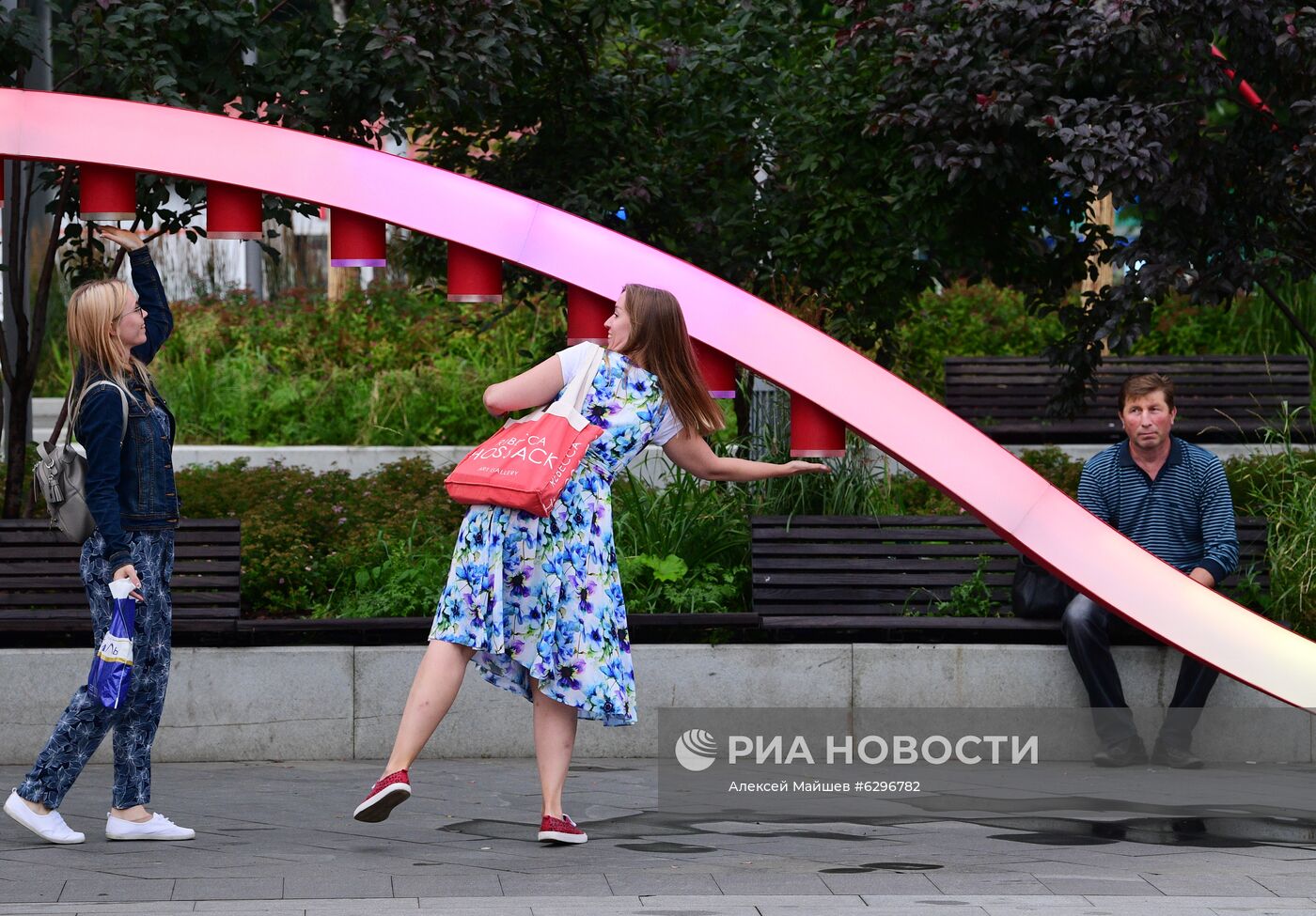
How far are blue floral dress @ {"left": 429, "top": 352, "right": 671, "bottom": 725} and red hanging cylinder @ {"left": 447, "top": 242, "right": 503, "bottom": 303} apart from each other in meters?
1.30

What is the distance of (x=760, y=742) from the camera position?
25.9 feet

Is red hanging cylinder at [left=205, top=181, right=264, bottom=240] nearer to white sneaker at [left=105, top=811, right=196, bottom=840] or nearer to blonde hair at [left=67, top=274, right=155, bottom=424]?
blonde hair at [left=67, top=274, right=155, bottom=424]

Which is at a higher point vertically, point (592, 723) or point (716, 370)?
point (716, 370)

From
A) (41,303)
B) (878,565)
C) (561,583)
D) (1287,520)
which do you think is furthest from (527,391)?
(41,303)

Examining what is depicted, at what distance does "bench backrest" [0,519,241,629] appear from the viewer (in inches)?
316

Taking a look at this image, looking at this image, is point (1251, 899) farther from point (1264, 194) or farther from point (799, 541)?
point (1264, 194)

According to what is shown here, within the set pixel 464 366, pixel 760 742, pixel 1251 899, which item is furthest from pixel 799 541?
pixel 464 366

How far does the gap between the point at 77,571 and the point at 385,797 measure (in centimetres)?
312

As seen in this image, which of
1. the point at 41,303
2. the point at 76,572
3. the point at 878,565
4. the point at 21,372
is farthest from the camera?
the point at 41,303

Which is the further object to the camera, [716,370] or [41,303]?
[41,303]

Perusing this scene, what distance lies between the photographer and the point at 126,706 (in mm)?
5941

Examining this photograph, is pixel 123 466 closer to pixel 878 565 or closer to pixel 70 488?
pixel 70 488

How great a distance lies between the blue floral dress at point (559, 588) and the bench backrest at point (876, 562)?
2.50m

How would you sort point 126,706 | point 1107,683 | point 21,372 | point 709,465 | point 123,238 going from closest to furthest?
1. point 126,706
2. point 709,465
3. point 123,238
4. point 1107,683
5. point 21,372
